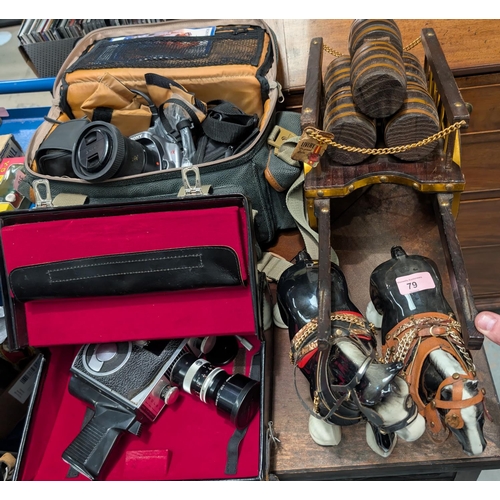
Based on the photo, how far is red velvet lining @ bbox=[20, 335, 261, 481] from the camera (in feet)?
2.57

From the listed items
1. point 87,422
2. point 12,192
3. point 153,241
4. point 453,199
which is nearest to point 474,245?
point 453,199

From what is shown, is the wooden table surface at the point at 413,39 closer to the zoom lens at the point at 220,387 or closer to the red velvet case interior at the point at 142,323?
the red velvet case interior at the point at 142,323

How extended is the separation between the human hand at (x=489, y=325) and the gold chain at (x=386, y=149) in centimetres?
27

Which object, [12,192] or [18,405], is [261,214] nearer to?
[12,192]

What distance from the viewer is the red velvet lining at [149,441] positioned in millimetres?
782

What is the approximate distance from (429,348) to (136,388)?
19.1 inches

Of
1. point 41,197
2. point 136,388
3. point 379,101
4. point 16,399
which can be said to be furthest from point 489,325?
point 16,399

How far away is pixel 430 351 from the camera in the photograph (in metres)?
0.60

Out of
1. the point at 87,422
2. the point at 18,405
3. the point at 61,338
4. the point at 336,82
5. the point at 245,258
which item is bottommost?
the point at 18,405

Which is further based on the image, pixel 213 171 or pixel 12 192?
pixel 12 192

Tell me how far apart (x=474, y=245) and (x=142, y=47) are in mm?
999

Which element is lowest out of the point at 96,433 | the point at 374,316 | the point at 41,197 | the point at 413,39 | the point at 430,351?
the point at 96,433

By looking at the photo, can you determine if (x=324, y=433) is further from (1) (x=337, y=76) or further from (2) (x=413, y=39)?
(2) (x=413, y=39)

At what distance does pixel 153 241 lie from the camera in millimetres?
724
